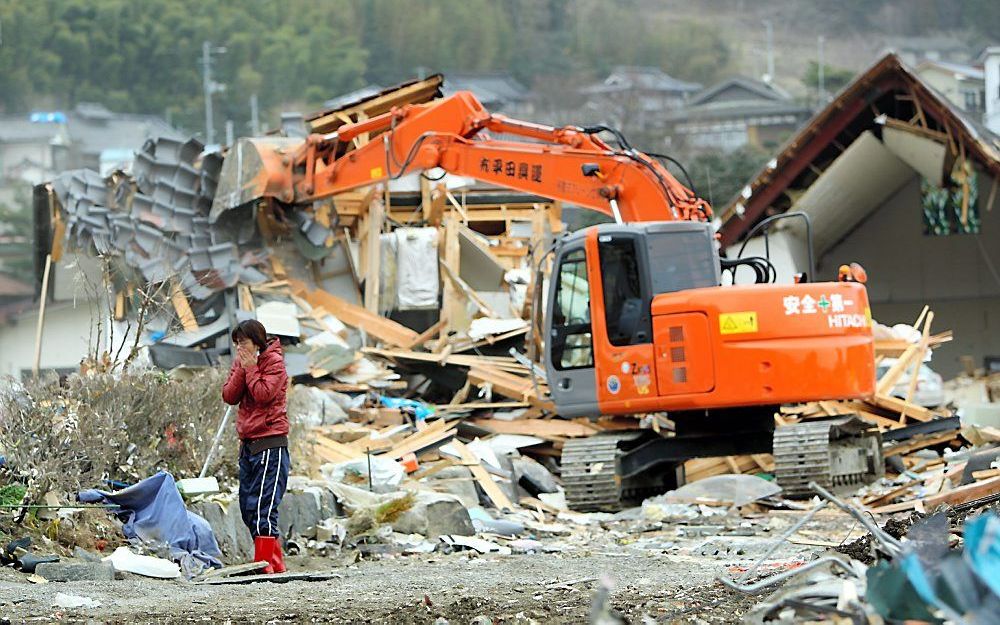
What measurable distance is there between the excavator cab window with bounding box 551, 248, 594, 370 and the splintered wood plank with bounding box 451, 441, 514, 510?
3.69ft

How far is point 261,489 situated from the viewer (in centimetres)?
985

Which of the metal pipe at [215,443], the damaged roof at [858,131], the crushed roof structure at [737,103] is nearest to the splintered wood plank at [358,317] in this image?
the metal pipe at [215,443]

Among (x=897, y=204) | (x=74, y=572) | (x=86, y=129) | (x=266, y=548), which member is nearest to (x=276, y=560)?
(x=266, y=548)

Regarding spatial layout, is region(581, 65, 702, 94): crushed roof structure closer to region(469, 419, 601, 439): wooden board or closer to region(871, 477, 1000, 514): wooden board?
region(469, 419, 601, 439): wooden board

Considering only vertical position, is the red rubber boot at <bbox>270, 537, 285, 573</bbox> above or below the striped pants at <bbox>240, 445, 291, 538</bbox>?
below

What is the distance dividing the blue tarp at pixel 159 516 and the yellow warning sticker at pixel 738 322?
519 centimetres

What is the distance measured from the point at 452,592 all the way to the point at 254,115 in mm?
68493

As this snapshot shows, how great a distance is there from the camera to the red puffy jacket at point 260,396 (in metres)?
9.86

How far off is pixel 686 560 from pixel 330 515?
275 centimetres

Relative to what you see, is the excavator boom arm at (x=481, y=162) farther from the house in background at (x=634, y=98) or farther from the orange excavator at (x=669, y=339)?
the house in background at (x=634, y=98)

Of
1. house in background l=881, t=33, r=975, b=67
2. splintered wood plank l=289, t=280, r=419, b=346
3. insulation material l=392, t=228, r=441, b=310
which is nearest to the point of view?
splintered wood plank l=289, t=280, r=419, b=346

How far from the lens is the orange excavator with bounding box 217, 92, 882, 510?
13734 millimetres

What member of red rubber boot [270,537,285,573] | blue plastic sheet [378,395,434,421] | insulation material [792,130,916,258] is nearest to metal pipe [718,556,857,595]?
red rubber boot [270,537,285,573]

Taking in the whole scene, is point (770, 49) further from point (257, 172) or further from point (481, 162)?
point (481, 162)
